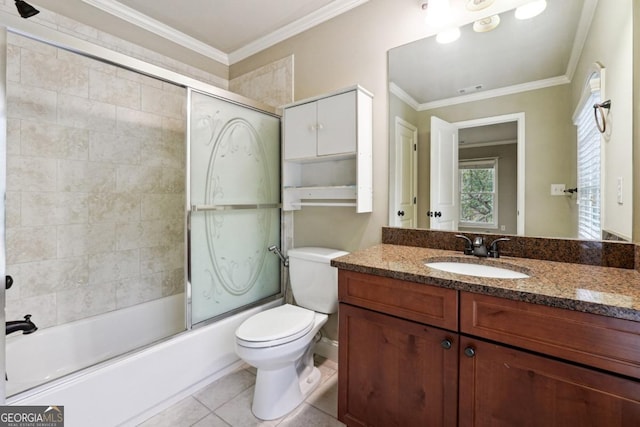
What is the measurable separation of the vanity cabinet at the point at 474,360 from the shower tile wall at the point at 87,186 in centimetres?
172

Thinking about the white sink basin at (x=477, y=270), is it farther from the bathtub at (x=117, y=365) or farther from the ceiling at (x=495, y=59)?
the bathtub at (x=117, y=365)

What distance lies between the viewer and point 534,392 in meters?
0.89

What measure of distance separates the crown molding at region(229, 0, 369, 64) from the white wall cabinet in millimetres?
648

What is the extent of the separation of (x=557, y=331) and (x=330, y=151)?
1.40 metres

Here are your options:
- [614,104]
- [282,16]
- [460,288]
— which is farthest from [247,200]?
[614,104]

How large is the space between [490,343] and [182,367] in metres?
1.61

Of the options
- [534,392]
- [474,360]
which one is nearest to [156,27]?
[474,360]

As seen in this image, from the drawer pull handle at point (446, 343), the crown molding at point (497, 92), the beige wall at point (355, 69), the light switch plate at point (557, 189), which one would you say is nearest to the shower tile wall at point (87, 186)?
the beige wall at point (355, 69)

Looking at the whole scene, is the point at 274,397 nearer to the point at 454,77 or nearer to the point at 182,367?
the point at 182,367

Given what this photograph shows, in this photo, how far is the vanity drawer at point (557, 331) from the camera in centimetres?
77

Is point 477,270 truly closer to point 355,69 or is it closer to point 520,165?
point 520,165

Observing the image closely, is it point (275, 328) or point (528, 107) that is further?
point (275, 328)

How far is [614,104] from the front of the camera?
3.76 ft

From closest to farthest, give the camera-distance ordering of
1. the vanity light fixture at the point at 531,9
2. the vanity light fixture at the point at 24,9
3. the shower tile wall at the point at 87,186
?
1. the vanity light fixture at the point at 24,9
2. the vanity light fixture at the point at 531,9
3. the shower tile wall at the point at 87,186
